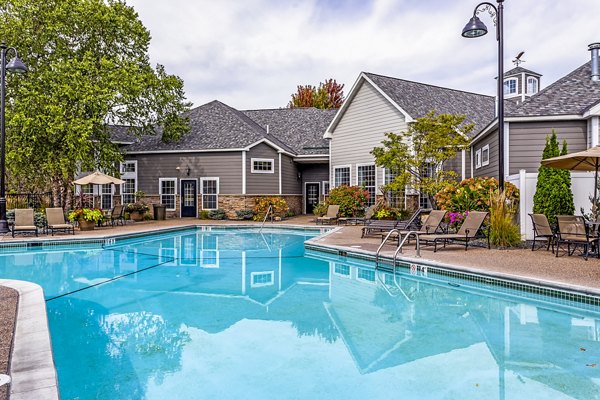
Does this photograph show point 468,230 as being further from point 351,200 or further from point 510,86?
point 510,86

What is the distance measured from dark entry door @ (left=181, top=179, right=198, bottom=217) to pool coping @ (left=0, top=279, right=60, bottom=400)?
16779 millimetres

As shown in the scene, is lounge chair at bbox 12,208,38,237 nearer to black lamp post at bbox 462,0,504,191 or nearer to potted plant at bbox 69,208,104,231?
potted plant at bbox 69,208,104,231

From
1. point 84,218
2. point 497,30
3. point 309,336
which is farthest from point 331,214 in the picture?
point 309,336

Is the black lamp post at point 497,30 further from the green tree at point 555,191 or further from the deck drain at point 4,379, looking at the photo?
the deck drain at point 4,379

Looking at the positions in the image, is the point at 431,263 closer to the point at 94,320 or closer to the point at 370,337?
the point at 370,337

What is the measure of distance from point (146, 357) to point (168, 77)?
18341mm

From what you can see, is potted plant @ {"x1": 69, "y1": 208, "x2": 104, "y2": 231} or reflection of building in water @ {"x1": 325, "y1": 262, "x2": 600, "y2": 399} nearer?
reflection of building in water @ {"x1": 325, "y1": 262, "x2": 600, "y2": 399}

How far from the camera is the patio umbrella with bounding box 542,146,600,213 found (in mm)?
8039

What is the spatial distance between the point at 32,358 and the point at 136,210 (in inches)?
721

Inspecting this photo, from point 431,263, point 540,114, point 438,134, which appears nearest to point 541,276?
point 431,263

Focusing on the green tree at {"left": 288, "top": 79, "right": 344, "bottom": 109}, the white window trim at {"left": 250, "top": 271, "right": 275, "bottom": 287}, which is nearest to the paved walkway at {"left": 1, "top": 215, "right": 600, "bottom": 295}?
the white window trim at {"left": 250, "top": 271, "right": 275, "bottom": 287}

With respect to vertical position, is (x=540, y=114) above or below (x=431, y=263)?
above

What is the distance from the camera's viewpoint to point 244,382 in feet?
12.6

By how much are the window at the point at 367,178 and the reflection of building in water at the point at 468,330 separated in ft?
38.1
